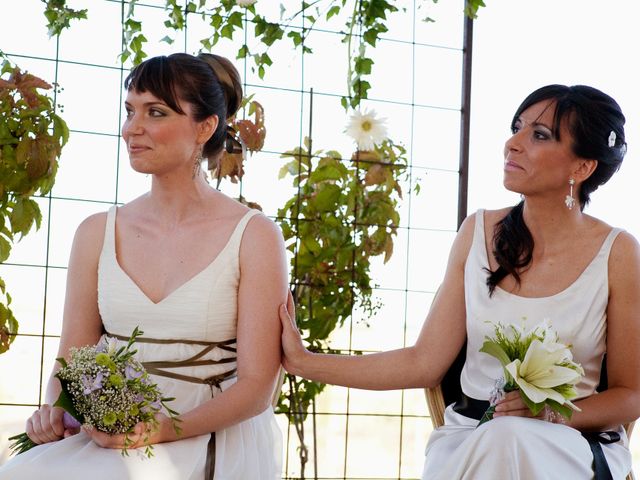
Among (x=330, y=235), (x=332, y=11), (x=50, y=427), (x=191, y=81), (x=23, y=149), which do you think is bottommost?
(x=50, y=427)

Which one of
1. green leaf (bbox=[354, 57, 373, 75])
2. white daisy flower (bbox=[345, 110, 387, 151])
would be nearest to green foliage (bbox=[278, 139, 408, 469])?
white daisy flower (bbox=[345, 110, 387, 151])

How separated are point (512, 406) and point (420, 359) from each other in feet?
1.52

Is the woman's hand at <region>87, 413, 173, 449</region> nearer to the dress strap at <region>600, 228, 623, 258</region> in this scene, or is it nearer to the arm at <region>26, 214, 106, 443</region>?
the arm at <region>26, 214, 106, 443</region>

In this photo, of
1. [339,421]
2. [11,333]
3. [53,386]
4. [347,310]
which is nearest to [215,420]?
[53,386]

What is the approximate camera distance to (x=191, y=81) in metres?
2.76

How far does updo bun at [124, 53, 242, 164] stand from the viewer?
2.73 metres

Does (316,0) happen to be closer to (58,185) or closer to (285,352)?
(58,185)

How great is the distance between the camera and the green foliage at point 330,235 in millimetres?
3961

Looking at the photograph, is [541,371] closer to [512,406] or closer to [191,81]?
[512,406]

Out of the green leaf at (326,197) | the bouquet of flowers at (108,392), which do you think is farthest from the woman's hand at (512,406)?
the green leaf at (326,197)

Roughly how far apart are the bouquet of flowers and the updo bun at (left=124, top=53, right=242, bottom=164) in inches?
30.2

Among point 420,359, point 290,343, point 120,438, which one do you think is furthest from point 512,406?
point 120,438

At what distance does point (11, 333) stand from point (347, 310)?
1346mm

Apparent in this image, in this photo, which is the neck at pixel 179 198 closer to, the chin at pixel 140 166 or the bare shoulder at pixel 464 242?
Result: the chin at pixel 140 166
